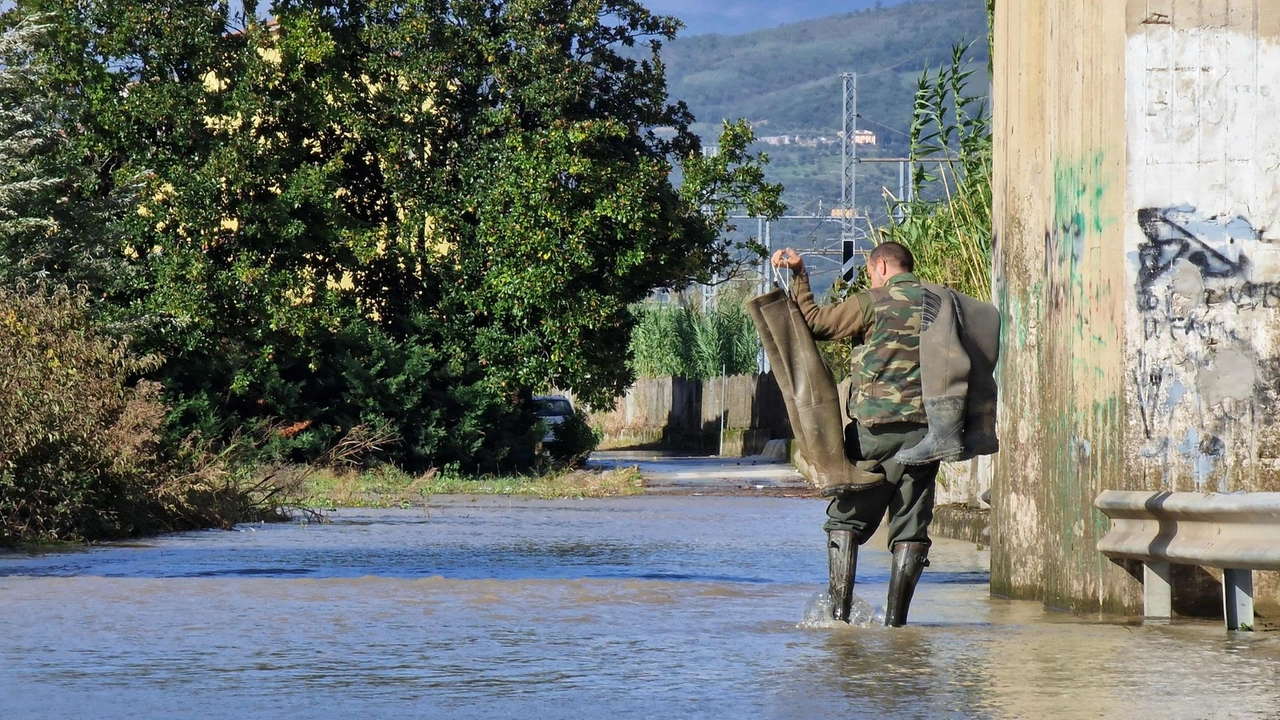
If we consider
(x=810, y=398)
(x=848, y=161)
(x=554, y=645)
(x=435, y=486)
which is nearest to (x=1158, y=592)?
(x=810, y=398)

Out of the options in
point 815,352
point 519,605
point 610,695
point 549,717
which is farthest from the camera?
point 519,605

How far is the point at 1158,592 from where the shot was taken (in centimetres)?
878

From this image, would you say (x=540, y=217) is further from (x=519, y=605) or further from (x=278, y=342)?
(x=519, y=605)

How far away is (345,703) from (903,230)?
47.0ft

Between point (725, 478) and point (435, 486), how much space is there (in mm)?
5870

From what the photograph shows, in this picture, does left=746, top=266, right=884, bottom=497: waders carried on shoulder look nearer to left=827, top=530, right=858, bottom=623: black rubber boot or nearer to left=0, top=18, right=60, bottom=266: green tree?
left=827, top=530, right=858, bottom=623: black rubber boot

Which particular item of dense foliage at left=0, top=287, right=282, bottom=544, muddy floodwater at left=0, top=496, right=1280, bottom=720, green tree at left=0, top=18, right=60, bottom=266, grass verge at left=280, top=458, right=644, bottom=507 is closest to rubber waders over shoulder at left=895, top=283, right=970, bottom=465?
muddy floodwater at left=0, top=496, right=1280, bottom=720

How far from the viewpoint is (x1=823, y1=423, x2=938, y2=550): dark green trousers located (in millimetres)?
8477

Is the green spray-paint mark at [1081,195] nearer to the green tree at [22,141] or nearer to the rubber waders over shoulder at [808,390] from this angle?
the rubber waders over shoulder at [808,390]

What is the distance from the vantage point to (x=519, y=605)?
962 centimetres

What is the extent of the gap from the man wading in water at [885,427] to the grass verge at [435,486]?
1141 cm

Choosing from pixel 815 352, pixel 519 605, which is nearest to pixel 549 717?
pixel 815 352

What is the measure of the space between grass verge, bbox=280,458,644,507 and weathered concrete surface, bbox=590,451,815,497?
2.16 feet

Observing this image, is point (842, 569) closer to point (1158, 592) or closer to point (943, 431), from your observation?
point (943, 431)
